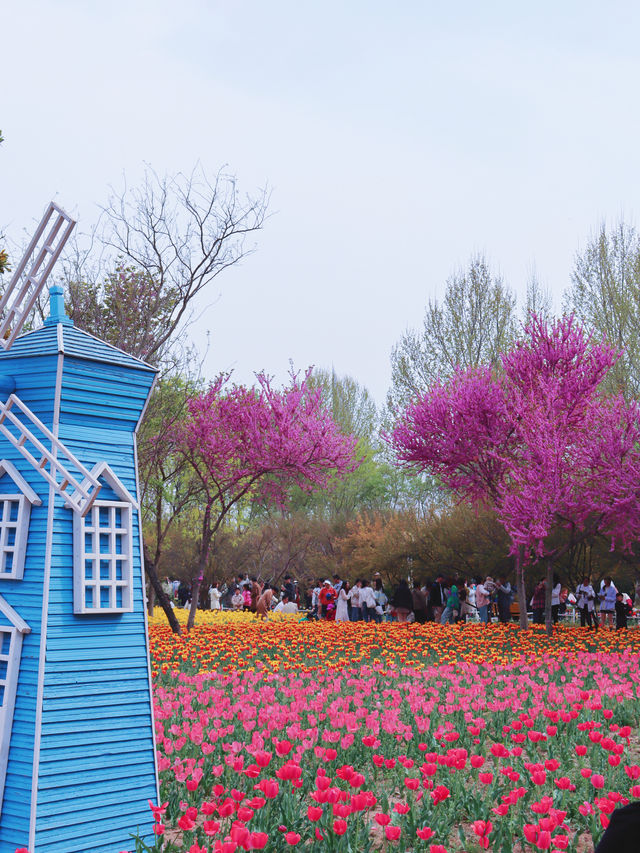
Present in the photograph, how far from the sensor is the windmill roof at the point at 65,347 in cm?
539

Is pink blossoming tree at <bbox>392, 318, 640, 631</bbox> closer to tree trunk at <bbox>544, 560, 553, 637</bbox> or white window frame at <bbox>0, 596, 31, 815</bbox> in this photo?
tree trunk at <bbox>544, 560, 553, 637</bbox>

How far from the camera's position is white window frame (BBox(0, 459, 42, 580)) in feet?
16.8

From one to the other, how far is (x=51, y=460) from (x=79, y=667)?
121 cm

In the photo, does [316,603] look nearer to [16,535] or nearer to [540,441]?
[540,441]

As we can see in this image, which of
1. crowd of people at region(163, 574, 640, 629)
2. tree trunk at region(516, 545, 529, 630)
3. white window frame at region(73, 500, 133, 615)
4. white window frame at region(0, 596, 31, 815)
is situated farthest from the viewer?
crowd of people at region(163, 574, 640, 629)

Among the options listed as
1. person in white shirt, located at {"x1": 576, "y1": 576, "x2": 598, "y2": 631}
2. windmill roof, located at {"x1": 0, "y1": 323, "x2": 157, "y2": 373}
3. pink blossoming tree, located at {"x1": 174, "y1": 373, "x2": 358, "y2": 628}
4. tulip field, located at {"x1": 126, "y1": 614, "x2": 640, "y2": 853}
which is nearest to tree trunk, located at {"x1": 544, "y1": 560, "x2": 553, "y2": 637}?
tulip field, located at {"x1": 126, "y1": 614, "x2": 640, "y2": 853}

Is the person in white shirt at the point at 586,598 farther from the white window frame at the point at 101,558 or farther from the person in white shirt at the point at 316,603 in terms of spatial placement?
the white window frame at the point at 101,558

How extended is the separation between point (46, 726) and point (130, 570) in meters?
1.01

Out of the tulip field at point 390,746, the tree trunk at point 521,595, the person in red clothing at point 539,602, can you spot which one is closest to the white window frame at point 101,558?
the tulip field at point 390,746

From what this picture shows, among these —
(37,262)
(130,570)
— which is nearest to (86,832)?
(130,570)

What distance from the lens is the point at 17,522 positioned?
17.0ft

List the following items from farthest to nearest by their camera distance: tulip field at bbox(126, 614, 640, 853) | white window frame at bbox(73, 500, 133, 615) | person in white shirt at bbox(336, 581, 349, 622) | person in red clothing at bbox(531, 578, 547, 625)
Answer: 1. person in red clothing at bbox(531, 578, 547, 625)
2. person in white shirt at bbox(336, 581, 349, 622)
3. white window frame at bbox(73, 500, 133, 615)
4. tulip field at bbox(126, 614, 640, 853)

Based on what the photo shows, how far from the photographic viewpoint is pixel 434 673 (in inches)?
419

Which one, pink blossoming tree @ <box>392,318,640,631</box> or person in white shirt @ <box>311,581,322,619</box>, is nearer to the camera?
pink blossoming tree @ <box>392,318,640,631</box>
